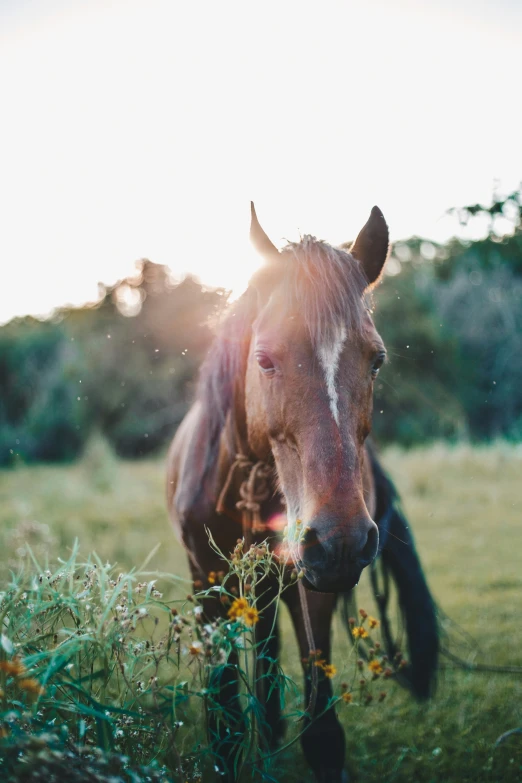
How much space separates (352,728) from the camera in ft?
11.3

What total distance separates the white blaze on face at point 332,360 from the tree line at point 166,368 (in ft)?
8.85

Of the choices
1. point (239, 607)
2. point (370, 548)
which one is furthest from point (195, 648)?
point (370, 548)

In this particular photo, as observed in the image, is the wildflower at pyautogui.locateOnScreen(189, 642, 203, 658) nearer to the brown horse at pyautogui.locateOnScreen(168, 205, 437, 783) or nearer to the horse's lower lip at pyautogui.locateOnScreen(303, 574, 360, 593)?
the brown horse at pyautogui.locateOnScreen(168, 205, 437, 783)

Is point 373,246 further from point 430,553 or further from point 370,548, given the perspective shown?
point 430,553

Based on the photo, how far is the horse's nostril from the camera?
1.68 meters

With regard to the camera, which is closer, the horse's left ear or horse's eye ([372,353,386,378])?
horse's eye ([372,353,386,378])

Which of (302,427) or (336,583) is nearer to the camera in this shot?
(336,583)

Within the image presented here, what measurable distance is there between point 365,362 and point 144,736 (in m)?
1.40

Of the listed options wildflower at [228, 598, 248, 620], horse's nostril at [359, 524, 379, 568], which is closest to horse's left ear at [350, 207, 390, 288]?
horse's nostril at [359, 524, 379, 568]

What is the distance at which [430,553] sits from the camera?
7.46 meters

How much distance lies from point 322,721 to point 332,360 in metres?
1.72

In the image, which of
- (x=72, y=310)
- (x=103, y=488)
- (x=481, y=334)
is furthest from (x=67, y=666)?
(x=72, y=310)

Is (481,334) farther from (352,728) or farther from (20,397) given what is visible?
(352,728)

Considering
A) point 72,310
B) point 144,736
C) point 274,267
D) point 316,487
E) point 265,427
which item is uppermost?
point 72,310
